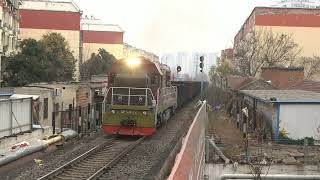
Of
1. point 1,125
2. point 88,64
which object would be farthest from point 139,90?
point 88,64

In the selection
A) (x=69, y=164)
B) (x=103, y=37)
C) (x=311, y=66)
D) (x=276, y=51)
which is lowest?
(x=69, y=164)

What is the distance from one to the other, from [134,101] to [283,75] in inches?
915

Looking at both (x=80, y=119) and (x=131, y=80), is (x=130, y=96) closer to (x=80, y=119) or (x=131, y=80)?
(x=131, y=80)

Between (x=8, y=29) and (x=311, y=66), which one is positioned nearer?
(x=8, y=29)

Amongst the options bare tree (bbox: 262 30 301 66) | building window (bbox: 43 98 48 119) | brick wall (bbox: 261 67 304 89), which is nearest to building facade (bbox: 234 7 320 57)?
bare tree (bbox: 262 30 301 66)

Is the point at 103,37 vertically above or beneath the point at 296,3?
beneath

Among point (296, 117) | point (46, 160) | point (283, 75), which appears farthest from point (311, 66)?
point (46, 160)

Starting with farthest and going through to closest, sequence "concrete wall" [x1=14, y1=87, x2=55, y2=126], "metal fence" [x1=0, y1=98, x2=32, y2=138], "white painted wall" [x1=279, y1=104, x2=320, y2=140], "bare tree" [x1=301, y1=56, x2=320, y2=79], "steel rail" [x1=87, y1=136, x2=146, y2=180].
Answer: "bare tree" [x1=301, y1=56, x2=320, y2=79] → "concrete wall" [x1=14, y1=87, x2=55, y2=126] → "white painted wall" [x1=279, y1=104, x2=320, y2=140] → "metal fence" [x1=0, y1=98, x2=32, y2=138] → "steel rail" [x1=87, y1=136, x2=146, y2=180]

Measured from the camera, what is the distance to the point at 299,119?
1805cm

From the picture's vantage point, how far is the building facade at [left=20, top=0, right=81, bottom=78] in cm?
7081

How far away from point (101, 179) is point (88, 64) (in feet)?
186

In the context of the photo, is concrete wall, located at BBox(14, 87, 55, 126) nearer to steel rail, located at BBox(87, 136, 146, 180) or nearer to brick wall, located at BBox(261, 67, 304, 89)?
steel rail, located at BBox(87, 136, 146, 180)

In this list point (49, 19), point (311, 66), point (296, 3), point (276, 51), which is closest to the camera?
point (276, 51)

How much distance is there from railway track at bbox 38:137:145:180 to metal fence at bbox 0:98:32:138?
3125 millimetres
